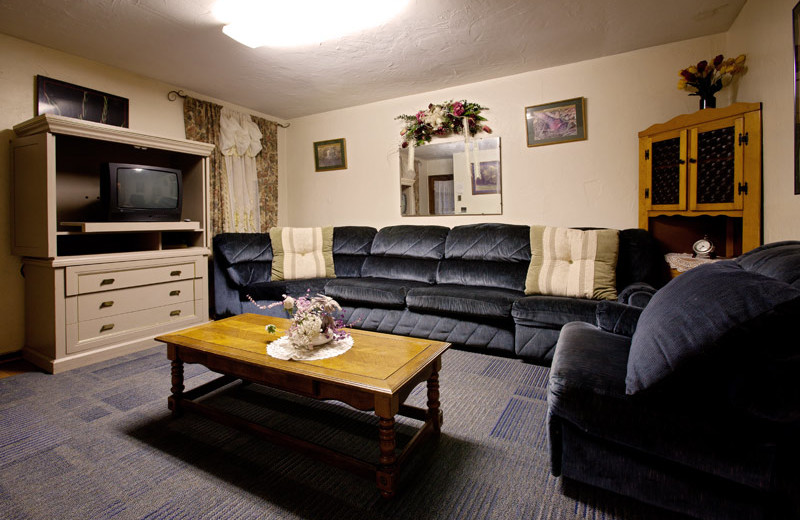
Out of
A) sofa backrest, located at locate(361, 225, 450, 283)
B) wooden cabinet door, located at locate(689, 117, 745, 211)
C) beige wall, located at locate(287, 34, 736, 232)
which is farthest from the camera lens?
sofa backrest, located at locate(361, 225, 450, 283)

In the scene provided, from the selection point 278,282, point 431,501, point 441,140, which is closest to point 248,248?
point 278,282

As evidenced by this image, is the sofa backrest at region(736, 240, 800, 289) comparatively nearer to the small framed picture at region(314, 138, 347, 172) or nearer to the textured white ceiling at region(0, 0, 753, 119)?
the textured white ceiling at region(0, 0, 753, 119)

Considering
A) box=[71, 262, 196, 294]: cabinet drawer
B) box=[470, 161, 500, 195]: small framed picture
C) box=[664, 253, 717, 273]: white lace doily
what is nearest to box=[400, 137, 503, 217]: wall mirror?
box=[470, 161, 500, 195]: small framed picture

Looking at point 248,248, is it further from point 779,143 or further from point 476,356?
point 779,143

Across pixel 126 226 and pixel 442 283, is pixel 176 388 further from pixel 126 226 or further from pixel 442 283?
pixel 442 283

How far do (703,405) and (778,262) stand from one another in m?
0.55

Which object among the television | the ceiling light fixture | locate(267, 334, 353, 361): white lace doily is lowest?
locate(267, 334, 353, 361): white lace doily

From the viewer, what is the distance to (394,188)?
170 inches

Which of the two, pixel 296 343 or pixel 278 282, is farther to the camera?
pixel 278 282

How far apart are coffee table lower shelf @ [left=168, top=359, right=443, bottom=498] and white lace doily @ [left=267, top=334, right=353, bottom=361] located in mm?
309

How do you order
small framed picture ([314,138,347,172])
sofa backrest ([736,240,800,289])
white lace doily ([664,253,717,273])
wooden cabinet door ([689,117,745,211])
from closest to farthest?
1. sofa backrest ([736,240,800,289])
2. wooden cabinet door ([689,117,745,211])
3. white lace doily ([664,253,717,273])
4. small framed picture ([314,138,347,172])

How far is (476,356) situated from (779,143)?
2109mm

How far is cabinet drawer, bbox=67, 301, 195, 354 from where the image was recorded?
2717 mm

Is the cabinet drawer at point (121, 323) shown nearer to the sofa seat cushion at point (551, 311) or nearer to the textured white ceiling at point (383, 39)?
the textured white ceiling at point (383, 39)
